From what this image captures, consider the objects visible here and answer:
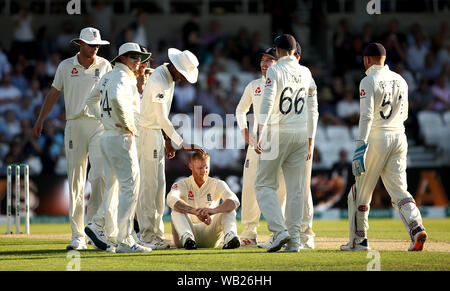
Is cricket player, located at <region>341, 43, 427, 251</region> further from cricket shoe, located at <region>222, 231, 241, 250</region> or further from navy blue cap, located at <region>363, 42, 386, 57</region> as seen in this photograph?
cricket shoe, located at <region>222, 231, 241, 250</region>

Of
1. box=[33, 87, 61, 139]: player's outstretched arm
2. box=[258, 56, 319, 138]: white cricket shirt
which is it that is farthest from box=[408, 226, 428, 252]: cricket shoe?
box=[33, 87, 61, 139]: player's outstretched arm

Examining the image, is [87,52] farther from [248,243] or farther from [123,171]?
[248,243]

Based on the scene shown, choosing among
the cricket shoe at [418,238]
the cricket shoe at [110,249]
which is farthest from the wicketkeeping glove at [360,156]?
the cricket shoe at [110,249]

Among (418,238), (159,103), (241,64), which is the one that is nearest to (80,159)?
(159,103)

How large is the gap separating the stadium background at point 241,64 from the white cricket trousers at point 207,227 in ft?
22.4

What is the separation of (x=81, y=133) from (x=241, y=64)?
10.9 metres

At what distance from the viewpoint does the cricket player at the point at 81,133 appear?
9.15 m

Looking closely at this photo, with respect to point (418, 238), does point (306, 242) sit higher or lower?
lower

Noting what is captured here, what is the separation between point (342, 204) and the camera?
17.0 metres

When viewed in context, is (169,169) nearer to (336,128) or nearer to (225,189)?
(336,128)

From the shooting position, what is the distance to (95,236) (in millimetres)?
8680

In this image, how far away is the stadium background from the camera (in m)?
16.7

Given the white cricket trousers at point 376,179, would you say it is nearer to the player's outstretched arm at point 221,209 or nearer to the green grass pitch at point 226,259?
the green grass pitch at point 226,259

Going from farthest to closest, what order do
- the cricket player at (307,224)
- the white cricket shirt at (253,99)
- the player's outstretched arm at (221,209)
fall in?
the white cricket shirt at (253,99), the cricket player at (307,224), the player's outstretched arm at (221,209)
